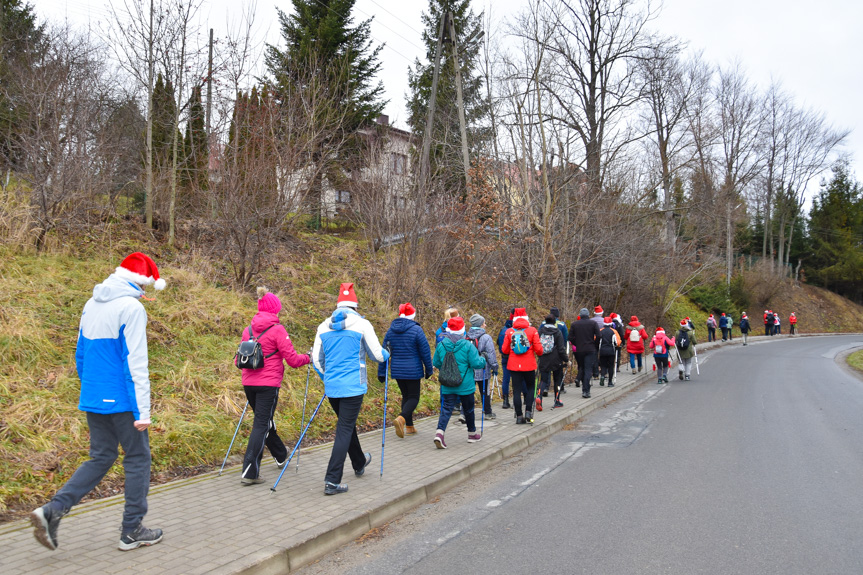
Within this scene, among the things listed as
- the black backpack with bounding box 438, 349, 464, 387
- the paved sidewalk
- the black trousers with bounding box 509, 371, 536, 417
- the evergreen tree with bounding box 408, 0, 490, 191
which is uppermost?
the evergreen tree with bounding box 408, 0, 490, 191

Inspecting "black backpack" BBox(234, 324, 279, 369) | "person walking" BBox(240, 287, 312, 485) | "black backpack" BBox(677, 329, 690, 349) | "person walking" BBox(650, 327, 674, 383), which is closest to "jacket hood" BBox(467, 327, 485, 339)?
"person walking" BBox(240, 287, 312, 485)

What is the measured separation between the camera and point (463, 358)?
8047 millimetres

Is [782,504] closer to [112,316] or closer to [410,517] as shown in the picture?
[410,517]

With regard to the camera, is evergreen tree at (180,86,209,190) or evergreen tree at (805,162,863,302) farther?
evergreen tree at (805,162,863,302)

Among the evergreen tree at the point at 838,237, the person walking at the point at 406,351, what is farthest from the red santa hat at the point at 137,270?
the evergreen tree at the point at 838,237

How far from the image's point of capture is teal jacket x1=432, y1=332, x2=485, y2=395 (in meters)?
7.97

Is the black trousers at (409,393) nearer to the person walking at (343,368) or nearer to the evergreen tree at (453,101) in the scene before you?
the person walking at (343,368)

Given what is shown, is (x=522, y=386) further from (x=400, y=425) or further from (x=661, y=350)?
(x=661, y=350)

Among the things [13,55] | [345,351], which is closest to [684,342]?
[345,351]

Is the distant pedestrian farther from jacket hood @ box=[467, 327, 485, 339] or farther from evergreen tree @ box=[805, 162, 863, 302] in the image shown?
evergreen tree @ box=[805, 162, 863, 302]

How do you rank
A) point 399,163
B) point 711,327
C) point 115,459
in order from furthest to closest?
point 711,327 → point 399,163 → point 115,459

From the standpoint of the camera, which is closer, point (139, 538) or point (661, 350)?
point (139, 538)

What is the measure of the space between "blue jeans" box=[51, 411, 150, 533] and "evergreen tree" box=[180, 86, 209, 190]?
1052 centimetres

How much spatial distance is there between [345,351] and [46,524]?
9.03 ft
